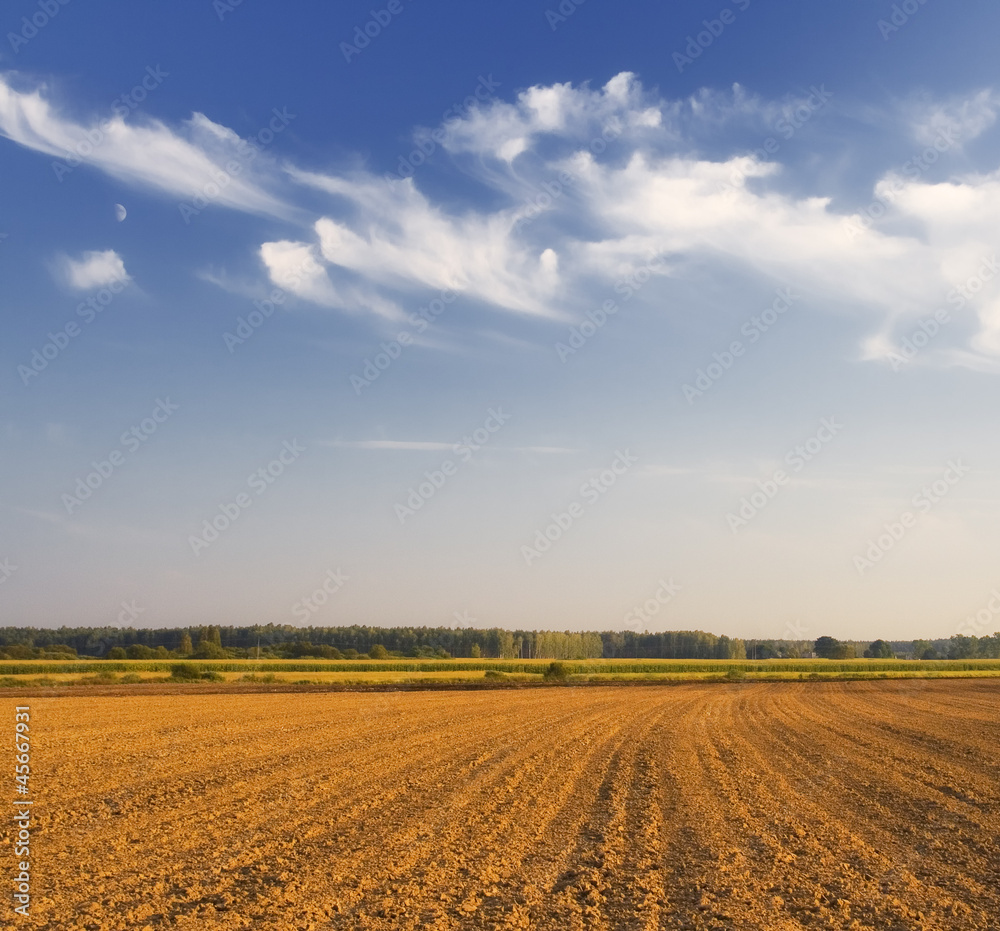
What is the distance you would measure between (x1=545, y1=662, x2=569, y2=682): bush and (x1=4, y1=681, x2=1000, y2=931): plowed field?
1629 inches

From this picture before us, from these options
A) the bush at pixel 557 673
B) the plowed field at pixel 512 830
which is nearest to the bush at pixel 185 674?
the bush at pixel 557 673

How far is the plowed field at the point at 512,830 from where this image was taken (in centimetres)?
721

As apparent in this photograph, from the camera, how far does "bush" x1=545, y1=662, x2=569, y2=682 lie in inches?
2464

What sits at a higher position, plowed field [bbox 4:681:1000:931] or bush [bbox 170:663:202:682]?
plowed field [bbox 4:681:1000:931]

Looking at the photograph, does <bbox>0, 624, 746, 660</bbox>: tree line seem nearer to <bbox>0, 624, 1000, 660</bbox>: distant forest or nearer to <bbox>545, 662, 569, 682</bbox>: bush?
<bbox>0, 624, 1000, 660</bbox>: distant forest

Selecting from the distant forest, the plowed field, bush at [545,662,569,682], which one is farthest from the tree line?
the plowed field

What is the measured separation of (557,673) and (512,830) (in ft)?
184

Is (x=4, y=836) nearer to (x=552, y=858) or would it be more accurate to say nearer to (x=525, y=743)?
(x=552, y=858)

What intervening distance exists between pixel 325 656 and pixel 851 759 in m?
94.2

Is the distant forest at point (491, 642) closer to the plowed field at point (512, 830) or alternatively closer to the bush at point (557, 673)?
the bush at point (557, 673)

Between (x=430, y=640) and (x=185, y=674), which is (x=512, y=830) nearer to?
(x=185, y=674)

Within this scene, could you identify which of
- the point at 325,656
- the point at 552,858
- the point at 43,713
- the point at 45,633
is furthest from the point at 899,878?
the point at 45,633

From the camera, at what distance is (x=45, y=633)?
17538 centimetres

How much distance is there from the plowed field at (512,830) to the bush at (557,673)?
4137 cm
